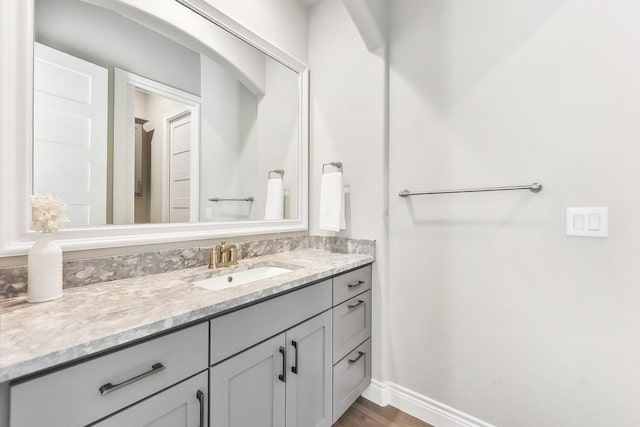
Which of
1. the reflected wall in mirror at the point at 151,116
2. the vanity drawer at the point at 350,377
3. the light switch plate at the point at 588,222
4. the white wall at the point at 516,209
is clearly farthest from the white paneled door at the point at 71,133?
the light switch plate at the point at 588,222

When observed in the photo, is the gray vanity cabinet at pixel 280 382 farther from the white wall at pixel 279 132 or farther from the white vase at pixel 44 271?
the white wall at pixel 279 132

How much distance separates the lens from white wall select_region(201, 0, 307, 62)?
1649mm

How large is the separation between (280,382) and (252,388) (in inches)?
5.7

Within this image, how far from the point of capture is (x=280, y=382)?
1147 millimetres

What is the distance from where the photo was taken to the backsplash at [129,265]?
3.06 ft

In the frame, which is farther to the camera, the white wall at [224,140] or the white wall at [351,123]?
the white wall at [351,123]

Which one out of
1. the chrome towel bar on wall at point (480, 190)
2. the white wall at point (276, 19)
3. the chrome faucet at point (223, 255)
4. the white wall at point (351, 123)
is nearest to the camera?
the chrome towel bar on wall at point (480, 190)

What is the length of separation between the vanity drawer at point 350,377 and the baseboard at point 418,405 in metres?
0.08

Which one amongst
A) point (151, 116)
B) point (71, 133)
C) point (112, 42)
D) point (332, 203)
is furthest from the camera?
point (332, 203)

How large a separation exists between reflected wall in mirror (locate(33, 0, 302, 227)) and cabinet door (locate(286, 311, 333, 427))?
749mm

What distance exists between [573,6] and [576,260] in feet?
3.53

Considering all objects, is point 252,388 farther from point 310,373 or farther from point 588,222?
point 588,222

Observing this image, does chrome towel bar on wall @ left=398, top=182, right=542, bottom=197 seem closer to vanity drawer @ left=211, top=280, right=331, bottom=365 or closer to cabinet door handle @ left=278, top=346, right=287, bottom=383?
vanity drawer @ left=211, top=280, right=331, bottom=365

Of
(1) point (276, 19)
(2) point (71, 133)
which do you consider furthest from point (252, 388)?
(1) point (276, 19)
